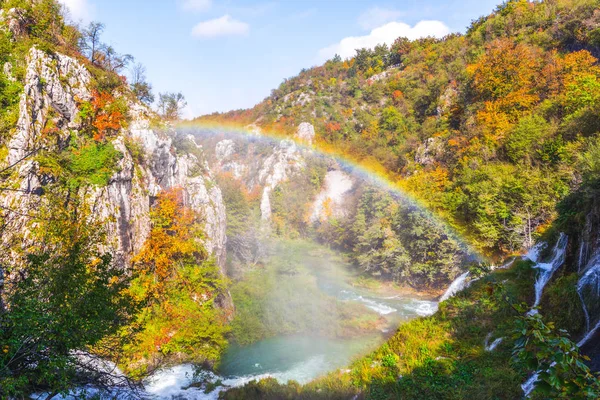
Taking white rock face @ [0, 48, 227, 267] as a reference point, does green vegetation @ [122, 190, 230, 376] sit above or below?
below

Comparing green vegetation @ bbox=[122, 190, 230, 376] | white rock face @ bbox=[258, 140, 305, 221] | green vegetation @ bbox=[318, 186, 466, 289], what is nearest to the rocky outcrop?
green vegetation @ bbox=[318, 186, 466, 289]

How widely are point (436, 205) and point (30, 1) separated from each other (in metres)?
35.0

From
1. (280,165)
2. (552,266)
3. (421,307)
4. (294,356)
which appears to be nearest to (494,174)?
(421,307)

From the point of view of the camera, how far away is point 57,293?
27.3ft

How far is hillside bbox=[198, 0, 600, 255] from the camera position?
966 inches

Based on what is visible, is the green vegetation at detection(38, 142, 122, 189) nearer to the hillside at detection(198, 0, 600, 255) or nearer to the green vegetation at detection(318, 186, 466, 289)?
the green vegetation at detection(318, 186, 466, 289)

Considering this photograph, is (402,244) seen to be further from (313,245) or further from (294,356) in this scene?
(294,356)

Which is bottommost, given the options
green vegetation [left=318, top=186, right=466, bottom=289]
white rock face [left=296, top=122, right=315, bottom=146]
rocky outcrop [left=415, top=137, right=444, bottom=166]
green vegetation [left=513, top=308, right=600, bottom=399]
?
green vegetation [left=318, top=186, right=466, bottom=289]

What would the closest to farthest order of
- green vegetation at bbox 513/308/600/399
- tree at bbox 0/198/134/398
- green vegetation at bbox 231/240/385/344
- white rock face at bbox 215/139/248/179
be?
green vegetation at bbox 513/308/600/399 → tree at bbox 0/198/134/398 → green vegetation at bbox 231/240/385/344 → white rock face at bbox 215/139/248/179

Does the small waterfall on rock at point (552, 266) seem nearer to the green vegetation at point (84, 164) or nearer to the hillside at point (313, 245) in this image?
the hillside at point (313, 245)

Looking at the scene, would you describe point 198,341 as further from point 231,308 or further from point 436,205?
point 436,205

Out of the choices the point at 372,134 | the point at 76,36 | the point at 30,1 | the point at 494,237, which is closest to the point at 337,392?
the point at 494,237

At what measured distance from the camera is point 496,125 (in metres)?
31.8

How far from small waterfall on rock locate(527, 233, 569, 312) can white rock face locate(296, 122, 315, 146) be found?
54.1 metres
